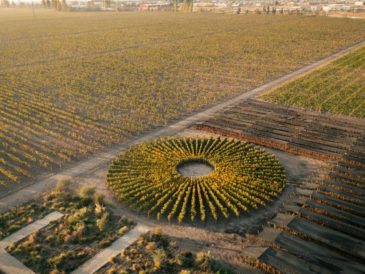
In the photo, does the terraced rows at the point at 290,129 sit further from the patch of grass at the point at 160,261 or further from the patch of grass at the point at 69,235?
the patch of grass at the point at 69,235

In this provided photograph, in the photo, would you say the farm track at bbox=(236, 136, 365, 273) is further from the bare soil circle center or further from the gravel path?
the gravel path

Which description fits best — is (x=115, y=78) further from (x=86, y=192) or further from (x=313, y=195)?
(x=313, y=195)

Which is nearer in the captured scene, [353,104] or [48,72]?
[353,104]

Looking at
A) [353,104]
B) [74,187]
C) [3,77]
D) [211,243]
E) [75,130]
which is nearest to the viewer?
[211,243]

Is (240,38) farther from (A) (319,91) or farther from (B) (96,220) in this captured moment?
(B) (96,220)

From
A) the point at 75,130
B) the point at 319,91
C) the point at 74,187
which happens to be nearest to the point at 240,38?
the point at 319,91

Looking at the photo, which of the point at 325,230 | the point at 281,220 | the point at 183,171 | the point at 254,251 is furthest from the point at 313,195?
the point at 183,171

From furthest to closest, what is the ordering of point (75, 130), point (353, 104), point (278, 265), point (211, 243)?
point (353, 104) → point (75, 130) → point (211, 243) → point (278, 265)
